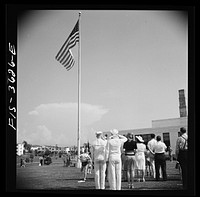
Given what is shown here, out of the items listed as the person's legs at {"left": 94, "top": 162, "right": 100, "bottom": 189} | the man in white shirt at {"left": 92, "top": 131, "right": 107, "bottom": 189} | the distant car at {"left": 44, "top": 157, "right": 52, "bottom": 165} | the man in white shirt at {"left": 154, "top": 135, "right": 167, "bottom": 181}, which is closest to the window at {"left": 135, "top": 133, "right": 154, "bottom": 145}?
the man in white shirt at {"left": 154, "top": 135, "right": 167, "bottom": 181}

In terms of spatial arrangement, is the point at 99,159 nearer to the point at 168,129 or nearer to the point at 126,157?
the point at 126,157

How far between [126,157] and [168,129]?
0.87 metres

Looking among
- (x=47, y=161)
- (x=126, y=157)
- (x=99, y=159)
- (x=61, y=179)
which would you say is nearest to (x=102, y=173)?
(x=99, y=159)

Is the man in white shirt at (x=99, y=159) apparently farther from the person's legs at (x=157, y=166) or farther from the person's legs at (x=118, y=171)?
the person's legs at (x=157, y=166)

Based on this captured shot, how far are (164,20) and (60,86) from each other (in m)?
2.19

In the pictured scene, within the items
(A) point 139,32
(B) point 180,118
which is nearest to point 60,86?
(A) point 139,32

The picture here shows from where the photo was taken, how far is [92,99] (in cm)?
792

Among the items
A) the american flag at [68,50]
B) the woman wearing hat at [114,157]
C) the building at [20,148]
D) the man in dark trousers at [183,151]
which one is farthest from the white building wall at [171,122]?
the building at [20,148]

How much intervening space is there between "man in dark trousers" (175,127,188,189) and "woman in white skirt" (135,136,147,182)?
1.94ft

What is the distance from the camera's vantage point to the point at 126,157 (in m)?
7.65

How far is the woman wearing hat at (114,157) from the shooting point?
24.8 ft

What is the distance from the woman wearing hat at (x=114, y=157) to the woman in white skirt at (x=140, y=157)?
0.29 metres

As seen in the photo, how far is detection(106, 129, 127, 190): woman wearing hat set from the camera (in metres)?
7.55

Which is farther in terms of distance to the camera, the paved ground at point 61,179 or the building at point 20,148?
the building at point 20,148
